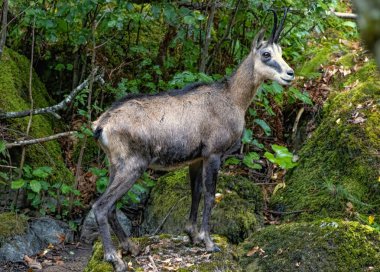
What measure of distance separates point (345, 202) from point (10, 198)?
14.6ft

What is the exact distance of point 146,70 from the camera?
9.30 metres

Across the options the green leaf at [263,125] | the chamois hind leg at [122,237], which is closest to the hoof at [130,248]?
the chamois hind leg at [122,237]

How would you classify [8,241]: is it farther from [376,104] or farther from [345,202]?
[376,104]

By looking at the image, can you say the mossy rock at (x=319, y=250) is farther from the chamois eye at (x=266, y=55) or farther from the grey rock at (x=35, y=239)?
the grey rock at (x=35, y=239)

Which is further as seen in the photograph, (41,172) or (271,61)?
(41,172)

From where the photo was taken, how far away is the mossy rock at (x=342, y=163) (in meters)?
6.91

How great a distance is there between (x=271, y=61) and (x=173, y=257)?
2206mm

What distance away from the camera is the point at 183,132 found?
5359 millimetres

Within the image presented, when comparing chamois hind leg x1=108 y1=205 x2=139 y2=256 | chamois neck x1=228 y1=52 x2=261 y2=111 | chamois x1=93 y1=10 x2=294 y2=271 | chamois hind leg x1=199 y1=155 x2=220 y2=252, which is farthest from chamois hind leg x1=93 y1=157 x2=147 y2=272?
chamois neck x1=228 y1=52 x2=261 y2=111

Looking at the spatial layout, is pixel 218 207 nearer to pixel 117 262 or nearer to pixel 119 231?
pixel 119 231

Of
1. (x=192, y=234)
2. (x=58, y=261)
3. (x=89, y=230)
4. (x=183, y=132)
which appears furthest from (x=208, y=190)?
(x=89, y=230)

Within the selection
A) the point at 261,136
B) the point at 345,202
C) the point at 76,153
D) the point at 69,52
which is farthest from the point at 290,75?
the point at 69,52

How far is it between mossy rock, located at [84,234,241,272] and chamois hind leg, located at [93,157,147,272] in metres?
0.10

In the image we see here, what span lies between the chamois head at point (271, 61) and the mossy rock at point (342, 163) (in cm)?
199
